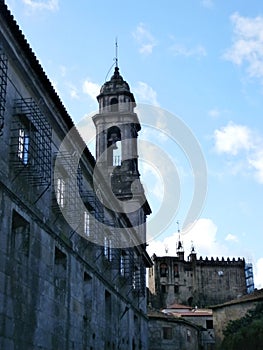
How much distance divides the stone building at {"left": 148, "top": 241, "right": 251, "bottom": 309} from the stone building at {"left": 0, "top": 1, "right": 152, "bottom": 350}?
57079mm

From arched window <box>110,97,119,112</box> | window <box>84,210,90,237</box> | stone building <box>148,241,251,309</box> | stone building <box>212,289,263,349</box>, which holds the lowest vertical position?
stone building <box>212,289,263,349</box>

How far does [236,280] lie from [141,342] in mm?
55596

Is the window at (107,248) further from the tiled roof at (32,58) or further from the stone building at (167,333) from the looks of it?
the stone building at (167,333)

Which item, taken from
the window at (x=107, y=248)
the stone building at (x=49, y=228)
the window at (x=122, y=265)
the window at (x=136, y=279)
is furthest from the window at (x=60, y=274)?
the window at (x=136, y=279)

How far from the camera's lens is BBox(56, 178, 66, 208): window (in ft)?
65.8

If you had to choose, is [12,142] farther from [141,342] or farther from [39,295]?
[141,342]

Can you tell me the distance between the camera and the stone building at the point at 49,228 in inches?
599

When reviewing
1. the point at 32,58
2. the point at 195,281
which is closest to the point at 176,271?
the point at 195,281

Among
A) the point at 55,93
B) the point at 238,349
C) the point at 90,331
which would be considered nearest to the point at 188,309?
the point at 238,349

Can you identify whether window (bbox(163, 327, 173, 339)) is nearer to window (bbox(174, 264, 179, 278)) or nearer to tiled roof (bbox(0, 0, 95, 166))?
tiled roof (bbox(0, 0, 95, 166))

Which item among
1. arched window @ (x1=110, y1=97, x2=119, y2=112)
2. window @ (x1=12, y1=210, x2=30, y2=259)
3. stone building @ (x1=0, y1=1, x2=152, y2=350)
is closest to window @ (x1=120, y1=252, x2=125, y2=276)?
stone building @ (x1=0, y1=1, x2=152, y2=350)

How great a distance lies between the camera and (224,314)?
5416 cm

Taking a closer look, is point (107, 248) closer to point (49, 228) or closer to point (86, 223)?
point (86, 223)

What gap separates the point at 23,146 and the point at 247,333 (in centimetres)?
2994
